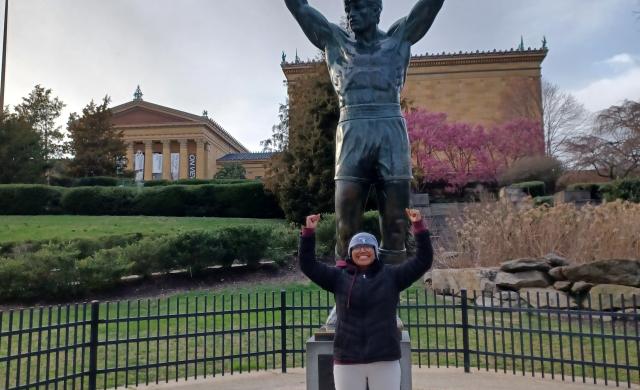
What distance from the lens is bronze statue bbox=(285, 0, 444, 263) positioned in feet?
12.7

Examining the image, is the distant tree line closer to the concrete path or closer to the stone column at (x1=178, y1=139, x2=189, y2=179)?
the stone column at (x1=178, y1=139, x2=189, y2=179)

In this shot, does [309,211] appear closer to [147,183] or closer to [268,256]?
[268,256]

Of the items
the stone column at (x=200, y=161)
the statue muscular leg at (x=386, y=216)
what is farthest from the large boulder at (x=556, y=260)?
the stone column at (x=200, y=161)

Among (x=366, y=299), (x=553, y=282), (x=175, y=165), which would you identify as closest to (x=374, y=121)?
(x=366, y=299)

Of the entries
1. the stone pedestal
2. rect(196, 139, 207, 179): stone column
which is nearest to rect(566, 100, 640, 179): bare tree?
the stone pedestal

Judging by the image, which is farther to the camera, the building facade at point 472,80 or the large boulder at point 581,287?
the building facade at point 472,80

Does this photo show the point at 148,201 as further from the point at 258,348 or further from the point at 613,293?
the point at 613,293

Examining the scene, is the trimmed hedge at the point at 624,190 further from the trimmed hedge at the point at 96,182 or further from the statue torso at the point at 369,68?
the trimmed hedge at the point at 96,182

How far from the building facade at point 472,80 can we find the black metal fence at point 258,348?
34.4 metres

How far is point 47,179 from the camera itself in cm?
3169

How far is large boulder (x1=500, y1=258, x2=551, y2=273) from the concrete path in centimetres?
444

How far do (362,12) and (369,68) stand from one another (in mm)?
463

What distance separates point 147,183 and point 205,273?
23.0 m

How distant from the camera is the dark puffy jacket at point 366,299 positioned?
279 centimetres
